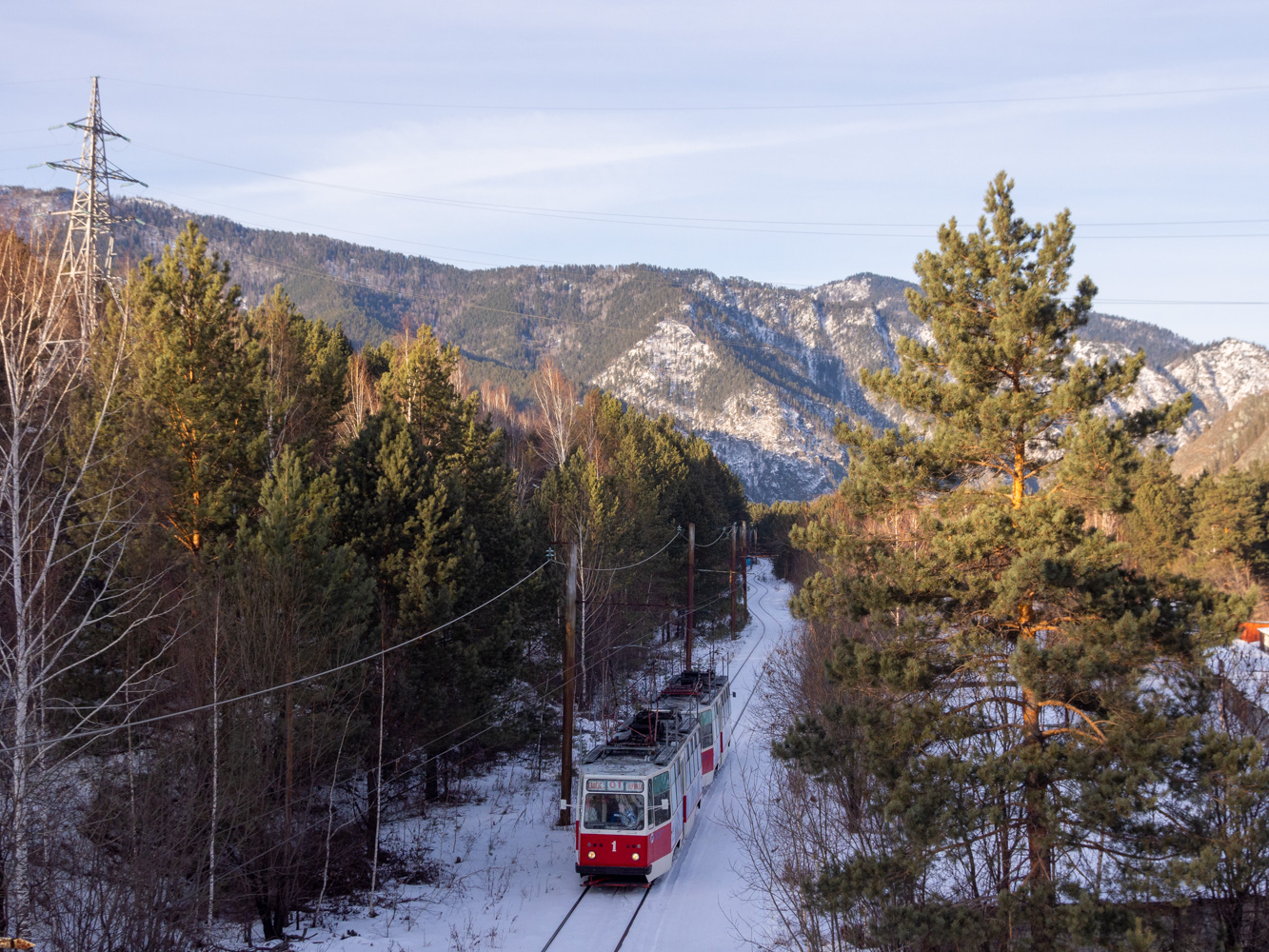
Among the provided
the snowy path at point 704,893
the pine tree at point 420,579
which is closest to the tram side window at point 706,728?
the snowy path at point 704,893

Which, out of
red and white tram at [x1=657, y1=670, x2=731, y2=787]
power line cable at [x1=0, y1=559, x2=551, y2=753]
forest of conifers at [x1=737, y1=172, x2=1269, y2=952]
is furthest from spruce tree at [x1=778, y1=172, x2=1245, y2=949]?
red and white tram at [x1=657, y1=670, x2=731, y2=787]

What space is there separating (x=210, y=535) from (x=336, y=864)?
841 cm

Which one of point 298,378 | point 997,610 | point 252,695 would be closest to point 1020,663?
point 997,610

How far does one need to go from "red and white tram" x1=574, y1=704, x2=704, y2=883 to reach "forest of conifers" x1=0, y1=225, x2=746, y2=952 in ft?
14.4

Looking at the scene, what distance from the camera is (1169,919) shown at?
1320cm

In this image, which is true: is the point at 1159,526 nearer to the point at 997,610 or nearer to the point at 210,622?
the point at 997,610

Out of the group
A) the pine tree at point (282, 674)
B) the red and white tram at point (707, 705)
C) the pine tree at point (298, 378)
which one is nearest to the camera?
the pine tree at point (282, 674)

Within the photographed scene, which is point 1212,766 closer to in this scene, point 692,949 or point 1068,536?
point 1068,536

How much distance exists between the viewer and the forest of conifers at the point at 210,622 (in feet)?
40.2

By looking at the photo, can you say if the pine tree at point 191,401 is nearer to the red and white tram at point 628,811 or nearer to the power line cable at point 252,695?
the power line cable at point 252,695

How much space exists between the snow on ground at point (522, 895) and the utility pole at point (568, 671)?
3.34 feet

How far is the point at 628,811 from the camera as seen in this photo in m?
21.0

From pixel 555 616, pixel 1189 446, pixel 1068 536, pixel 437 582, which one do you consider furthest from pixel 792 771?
pixel 1189 446

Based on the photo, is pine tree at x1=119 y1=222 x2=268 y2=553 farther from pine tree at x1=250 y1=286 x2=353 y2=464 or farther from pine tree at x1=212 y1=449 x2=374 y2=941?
pine tree at x1=250 y1=286 x2=353 y2=464
